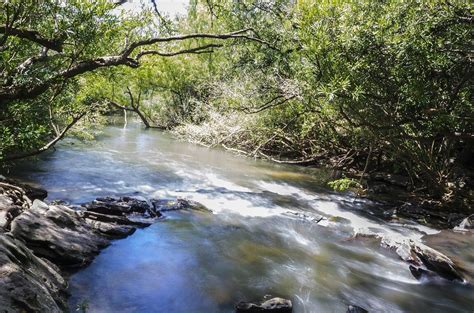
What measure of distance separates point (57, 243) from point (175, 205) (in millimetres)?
4731

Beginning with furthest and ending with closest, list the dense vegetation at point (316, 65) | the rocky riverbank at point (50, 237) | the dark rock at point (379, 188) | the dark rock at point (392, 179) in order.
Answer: the dark rock at point (392, 179), the dark rock at point (379, 188), the dense vegetation at point (316, 65), the rocky riverbank at point (50, 237)

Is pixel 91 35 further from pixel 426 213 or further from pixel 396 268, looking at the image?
pixel 426 213

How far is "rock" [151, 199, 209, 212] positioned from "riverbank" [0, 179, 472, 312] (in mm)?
30

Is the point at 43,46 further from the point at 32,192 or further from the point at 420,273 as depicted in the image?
the point at 420,273

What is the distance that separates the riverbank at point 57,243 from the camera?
421cm

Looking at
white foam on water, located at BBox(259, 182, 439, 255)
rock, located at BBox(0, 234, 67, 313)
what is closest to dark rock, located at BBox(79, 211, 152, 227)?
rock, located at BBox(0, 234, 67, 313)

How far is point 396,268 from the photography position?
8.37 meters

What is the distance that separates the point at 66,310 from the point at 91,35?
6016mm

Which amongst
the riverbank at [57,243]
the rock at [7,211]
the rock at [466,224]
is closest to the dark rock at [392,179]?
the rock at [466,224]

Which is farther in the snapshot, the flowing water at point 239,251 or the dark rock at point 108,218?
the dark rock at point 108,218

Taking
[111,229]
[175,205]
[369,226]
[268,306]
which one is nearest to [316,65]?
[369,226]

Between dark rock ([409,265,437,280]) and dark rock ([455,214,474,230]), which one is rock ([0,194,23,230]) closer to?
dark rock ([409,265,437,280])

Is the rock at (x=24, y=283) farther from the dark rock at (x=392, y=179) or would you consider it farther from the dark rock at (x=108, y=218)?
the dark rock at (x=392, y=179)

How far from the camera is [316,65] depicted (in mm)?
11570
